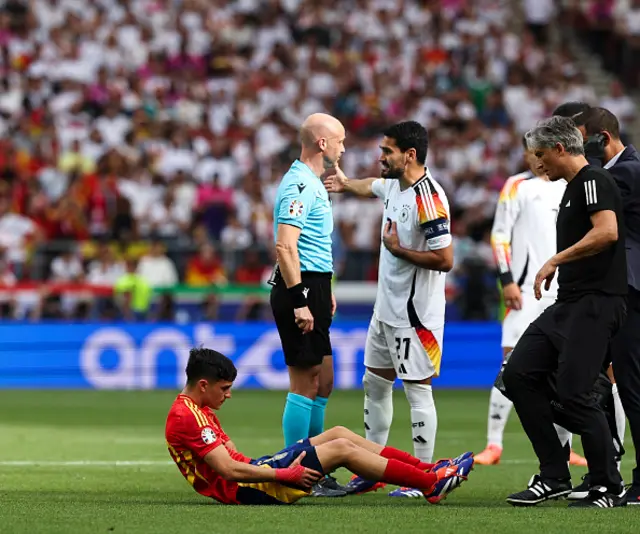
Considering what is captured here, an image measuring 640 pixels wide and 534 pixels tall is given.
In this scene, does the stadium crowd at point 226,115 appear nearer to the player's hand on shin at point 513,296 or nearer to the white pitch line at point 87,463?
the white pitch line at point 87,463

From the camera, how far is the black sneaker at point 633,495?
8781mm

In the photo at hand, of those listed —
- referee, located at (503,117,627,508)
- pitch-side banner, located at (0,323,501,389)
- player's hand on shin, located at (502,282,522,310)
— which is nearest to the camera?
referee, located at (503,117,627,508)

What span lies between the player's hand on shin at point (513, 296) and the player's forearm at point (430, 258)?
2.09 m

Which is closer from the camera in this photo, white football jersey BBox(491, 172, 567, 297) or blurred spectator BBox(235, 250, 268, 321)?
white football jersey BBox(491, 172, 567, 297)

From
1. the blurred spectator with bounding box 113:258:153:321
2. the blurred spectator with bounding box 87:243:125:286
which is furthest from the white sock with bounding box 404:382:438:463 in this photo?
the blurred spectator with bounding box 87:243:125:286

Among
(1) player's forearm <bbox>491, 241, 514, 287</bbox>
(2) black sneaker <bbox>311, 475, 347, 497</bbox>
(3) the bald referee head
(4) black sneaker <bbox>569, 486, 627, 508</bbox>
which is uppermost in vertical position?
(3) the bald referee head

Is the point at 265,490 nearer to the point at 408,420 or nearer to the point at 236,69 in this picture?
the point at 408,420

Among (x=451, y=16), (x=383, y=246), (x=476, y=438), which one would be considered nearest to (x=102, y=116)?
(x=451, y=16)

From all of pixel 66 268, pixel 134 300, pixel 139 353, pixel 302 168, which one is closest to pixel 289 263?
pixel 302 168

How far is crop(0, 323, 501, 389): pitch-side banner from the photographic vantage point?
64.5 ft

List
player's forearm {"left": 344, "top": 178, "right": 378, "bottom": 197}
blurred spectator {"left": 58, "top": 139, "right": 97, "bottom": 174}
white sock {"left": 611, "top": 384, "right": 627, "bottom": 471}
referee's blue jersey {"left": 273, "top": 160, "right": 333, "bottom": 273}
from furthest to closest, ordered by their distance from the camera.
→ blurred spectator {"left": 58, "top": 139, "right": 97, "bottom": 174}, player's forearm {"left": 344, "top": 178, "right": 378, "bottom": 197}, white sock {"left": 611, "top": 384, "right": 627, "bottom": 471}, referee's blue jersey {"left": 273, "top": 160, "right": 333, "bottom": 273}

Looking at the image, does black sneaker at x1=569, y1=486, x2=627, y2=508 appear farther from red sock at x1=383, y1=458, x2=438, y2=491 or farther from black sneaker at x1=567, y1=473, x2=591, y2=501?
red sock at x1=383, y1=458, x2=438, y2=491

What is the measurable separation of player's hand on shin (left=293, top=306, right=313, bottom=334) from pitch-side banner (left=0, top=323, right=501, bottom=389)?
34.4ft

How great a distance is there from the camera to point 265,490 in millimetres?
8414
